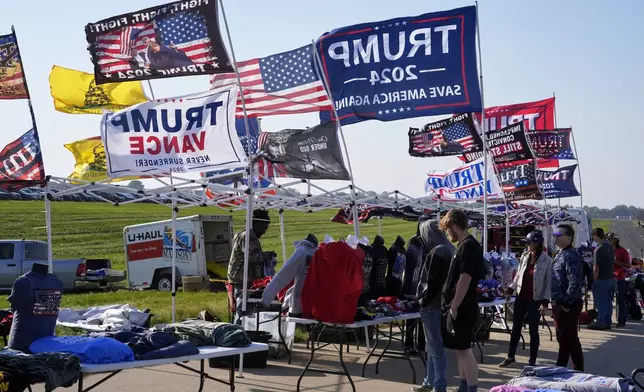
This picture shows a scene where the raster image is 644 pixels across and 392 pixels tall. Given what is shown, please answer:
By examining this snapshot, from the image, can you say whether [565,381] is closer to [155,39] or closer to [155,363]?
[155,363]

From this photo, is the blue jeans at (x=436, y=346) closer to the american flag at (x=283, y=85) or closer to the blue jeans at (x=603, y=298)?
the american flag at (x=283, y=85)

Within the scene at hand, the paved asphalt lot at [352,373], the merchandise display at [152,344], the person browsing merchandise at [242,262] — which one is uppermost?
the person browsing merchandise at [242,262]

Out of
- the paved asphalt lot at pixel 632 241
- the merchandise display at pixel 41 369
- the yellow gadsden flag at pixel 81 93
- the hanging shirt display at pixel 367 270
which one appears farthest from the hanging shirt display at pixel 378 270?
the paved asphalt lot at pixel 632 241

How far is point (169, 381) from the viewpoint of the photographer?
31.0ft

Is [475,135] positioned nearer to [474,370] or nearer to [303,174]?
[303,174]

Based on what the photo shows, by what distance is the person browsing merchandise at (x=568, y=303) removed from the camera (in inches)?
373

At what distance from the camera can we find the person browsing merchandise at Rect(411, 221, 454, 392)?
844 cm

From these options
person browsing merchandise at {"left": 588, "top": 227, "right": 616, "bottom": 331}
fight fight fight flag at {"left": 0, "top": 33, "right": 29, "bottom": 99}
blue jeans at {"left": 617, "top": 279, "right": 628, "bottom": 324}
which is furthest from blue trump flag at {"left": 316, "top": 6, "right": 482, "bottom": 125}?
blue jeans at {"left": 617, "top": 279, "right": 628, "bottom": 324}

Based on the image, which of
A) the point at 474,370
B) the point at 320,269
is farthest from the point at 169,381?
the point at 474,370

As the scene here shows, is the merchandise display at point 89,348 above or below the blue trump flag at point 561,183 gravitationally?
below

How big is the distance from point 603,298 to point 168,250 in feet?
48.3

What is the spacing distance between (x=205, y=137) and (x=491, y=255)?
6.37 meters

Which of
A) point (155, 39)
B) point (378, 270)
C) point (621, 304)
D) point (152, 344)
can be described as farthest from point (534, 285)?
point (621, 304)

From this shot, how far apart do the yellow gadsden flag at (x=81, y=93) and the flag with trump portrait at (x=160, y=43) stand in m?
4.37
